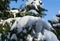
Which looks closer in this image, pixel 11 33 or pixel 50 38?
pixel 50 38

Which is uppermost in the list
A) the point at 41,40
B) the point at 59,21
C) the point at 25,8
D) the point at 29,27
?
the point at 29,27

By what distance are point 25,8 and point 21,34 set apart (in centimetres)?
239

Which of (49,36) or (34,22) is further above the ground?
(34,22)

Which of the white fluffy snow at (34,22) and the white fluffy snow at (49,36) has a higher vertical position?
the white fluffy snow at (34,22)

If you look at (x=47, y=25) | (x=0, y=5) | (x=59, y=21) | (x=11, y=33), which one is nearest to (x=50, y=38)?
(x=47, y=25)

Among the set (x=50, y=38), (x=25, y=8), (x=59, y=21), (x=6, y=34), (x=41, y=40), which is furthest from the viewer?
(x=59, y=21)

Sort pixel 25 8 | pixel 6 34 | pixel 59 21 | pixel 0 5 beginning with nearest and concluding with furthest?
1. pixel 6 34
2. pixel 0 5
3. pixel 25 8
4. pixel 59 21

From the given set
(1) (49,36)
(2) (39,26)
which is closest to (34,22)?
(2) (39,26)

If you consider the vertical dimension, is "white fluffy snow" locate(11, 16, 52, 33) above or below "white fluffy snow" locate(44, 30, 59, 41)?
above

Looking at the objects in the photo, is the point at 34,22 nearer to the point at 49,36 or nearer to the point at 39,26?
the point at 39,26

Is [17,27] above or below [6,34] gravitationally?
above

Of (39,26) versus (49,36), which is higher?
(39,26)

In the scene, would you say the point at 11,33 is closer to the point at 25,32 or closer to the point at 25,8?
the point at 25,32

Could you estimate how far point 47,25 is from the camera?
279 cm
